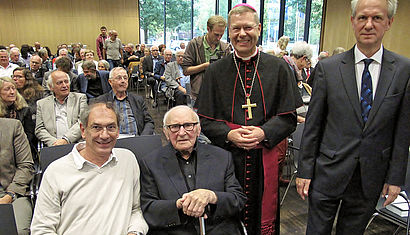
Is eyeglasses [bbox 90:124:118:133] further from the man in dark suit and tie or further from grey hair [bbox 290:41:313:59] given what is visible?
grey hair [bbox 290:41:313:59]

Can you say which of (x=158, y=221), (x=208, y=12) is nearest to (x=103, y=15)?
(x=208, y=12)

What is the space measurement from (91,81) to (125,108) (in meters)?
1.92

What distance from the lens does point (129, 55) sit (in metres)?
11.3

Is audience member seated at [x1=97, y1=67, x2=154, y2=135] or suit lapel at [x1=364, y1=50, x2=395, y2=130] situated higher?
suit lapel at [x1=364, y1=50, x2=395, y2=130]

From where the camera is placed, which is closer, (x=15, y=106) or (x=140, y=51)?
(x=15, y=106)

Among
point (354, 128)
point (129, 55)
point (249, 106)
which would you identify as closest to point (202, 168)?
point (249, 106)

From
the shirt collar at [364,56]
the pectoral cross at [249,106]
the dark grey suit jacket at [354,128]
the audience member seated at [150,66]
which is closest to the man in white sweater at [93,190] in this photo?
the pectoral cross at [249,106]

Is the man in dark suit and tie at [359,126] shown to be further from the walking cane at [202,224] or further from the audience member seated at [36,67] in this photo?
the audience member seated at [36,67]

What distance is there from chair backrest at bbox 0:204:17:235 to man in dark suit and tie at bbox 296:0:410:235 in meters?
1.54

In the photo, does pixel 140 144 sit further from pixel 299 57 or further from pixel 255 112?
pixel 299 57

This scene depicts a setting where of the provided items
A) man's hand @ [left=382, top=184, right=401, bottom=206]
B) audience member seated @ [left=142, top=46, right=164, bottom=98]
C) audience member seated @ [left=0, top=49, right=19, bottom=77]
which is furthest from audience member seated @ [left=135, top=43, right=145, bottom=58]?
man's hand @ [left=382, top=184, right=401, bottom=206]

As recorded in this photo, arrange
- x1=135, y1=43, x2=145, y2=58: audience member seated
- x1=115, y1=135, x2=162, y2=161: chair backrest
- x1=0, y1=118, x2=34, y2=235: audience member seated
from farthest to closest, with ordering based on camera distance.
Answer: x1=135, y1=43, x2=145, y2=58: audience member seated < x1=115, y1=135, x2=162, y2=161: chair backrest < x1=0, y1=118, x2=34, y2=235: audience member seated

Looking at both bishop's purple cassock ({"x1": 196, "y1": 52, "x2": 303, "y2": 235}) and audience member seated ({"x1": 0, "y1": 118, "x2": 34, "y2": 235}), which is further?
audience member seated ({"x1": 0, "y1": 118, "x2": 34, "y2": 235})

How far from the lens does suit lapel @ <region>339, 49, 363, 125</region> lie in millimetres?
1566
